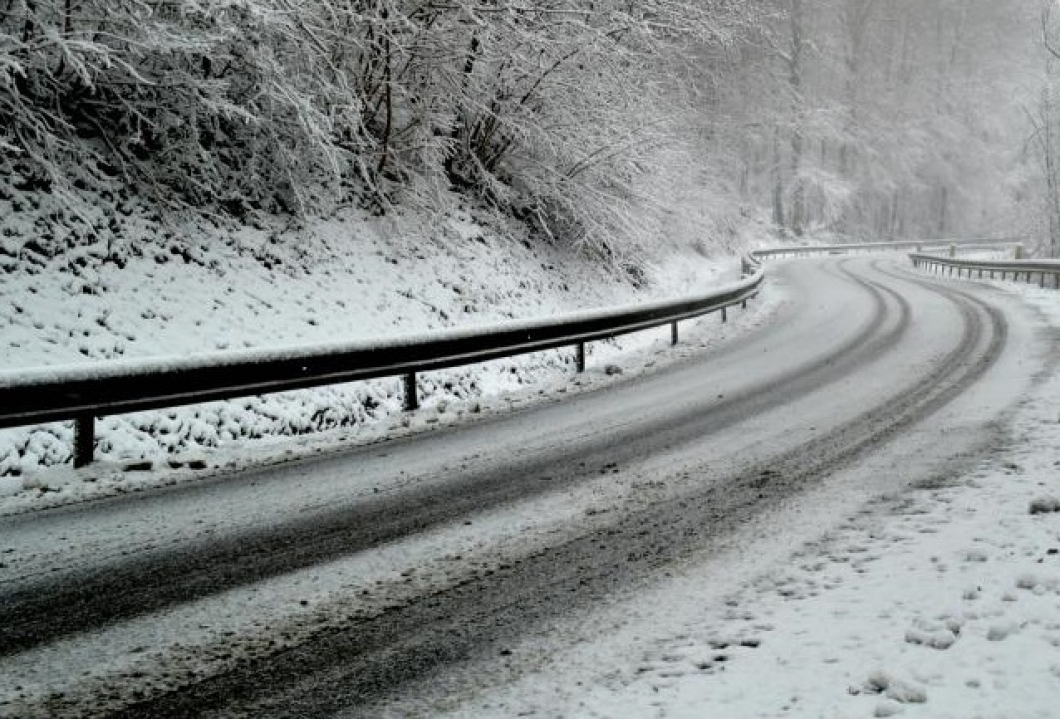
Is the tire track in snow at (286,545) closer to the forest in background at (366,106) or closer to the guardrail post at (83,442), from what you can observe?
the guardrail post at (83,442)

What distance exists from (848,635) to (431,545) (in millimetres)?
2279

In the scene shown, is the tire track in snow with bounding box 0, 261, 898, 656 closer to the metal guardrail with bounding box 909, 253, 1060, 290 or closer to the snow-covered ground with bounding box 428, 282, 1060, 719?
the snow-covered ground with bounding box 428, 282, 1060, 719

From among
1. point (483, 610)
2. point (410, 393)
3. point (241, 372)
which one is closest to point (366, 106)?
point (410, 393)

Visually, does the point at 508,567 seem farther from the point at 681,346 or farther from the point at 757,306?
the point at 757,306

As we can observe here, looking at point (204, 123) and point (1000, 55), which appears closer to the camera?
point (204, 123)

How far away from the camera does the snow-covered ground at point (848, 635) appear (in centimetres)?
279

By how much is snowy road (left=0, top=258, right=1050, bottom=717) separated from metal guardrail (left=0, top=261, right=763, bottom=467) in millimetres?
1152

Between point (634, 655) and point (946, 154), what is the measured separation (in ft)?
232

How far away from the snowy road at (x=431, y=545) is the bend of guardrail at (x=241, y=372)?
1154 mm

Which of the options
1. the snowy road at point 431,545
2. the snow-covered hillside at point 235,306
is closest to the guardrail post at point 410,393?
the snow-covered hillside at point 235,306

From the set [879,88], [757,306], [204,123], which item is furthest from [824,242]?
[204,123]

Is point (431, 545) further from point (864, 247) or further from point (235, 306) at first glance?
point (864, 247)

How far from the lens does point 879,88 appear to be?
195 ft

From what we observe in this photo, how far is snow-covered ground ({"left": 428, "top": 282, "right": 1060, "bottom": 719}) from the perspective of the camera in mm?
2787
